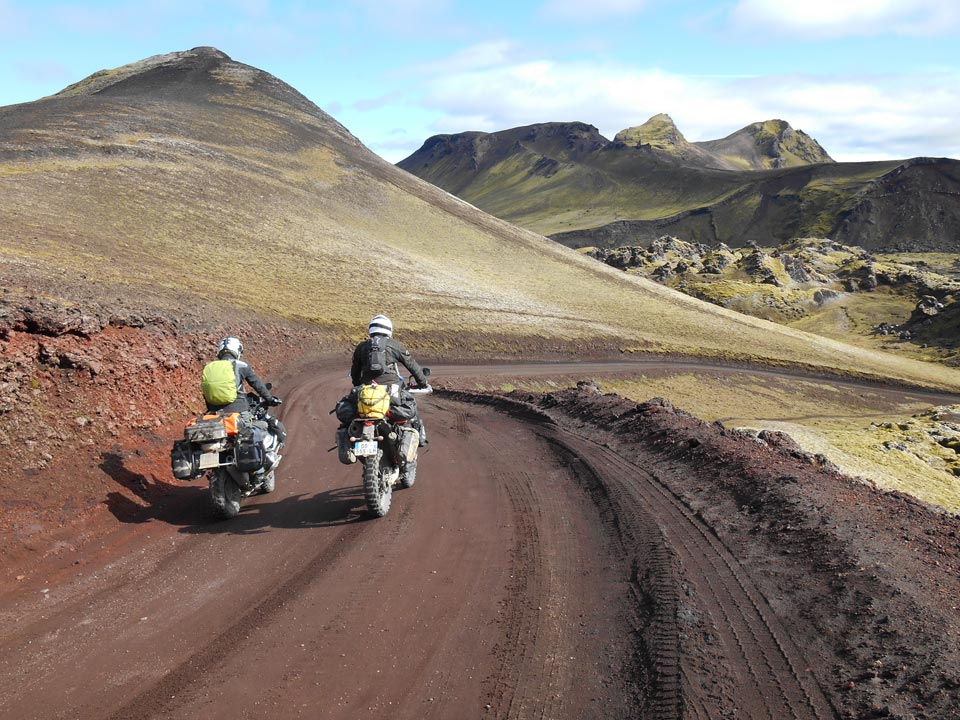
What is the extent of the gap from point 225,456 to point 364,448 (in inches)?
82.8

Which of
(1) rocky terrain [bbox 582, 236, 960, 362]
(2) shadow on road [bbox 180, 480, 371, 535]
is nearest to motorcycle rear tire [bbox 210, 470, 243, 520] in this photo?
(2) shadow on road [bbox 180, 480, 371, 535]

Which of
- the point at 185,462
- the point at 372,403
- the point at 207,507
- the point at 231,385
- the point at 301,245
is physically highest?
the point at 301,245

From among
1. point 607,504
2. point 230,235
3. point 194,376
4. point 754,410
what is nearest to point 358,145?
point 230,235

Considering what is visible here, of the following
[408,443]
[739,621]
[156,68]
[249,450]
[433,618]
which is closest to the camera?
[739,621]

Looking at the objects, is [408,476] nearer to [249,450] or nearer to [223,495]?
[249,450]

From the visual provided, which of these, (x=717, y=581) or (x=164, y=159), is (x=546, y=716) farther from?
(x=164, y=159)

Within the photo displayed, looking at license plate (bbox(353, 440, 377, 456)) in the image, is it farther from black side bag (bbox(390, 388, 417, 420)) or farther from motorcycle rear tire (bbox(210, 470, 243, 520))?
motorcycle rear tire (bbox(210, 470, 243, 520))

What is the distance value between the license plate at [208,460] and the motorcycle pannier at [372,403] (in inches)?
86.1

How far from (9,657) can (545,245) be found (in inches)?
3488

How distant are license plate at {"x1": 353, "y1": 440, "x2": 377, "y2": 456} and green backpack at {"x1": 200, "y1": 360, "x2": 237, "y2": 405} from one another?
2117 millimetres

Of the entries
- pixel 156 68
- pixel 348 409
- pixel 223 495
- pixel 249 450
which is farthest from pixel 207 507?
pixel 156 68

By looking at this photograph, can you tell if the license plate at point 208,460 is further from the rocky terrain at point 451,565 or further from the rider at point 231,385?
the rocky terrain at point 451,565

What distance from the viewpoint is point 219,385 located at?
34.0 feet

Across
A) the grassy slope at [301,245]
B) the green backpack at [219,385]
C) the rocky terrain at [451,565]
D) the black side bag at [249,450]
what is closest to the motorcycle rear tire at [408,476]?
the rocky terrain at [451,565]
